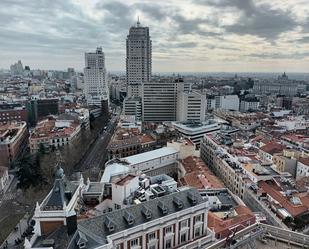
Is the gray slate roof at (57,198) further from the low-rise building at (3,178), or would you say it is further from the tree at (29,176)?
the low-rise building at (3,178)

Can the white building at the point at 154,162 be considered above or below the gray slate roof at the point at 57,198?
below

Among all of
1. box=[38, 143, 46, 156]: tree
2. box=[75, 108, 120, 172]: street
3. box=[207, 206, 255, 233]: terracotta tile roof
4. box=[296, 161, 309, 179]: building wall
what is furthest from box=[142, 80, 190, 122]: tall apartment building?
box=[207, 206, 255, 233]: terracotta tile roof

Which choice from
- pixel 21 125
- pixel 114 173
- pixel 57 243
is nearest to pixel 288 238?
pixel 57 243

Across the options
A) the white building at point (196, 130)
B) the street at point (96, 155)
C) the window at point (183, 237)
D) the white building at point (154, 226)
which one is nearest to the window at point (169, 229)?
the white building at point (154, 226)

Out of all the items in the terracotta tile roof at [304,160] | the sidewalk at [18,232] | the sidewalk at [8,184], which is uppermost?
the terracotta tile roof at [304,160]

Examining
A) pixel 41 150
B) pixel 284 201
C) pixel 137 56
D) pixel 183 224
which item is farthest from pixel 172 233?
pixel 137 56

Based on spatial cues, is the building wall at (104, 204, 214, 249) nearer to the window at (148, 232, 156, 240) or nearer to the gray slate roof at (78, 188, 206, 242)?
the window at (148, 232, 156, 240)
